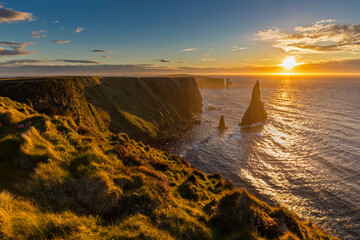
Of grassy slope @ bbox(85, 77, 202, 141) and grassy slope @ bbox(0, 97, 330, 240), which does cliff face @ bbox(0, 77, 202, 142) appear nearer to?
grassy slope @ bbox(85, 77, 202, 141)

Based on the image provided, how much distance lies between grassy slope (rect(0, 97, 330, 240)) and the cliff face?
15182 millimetres

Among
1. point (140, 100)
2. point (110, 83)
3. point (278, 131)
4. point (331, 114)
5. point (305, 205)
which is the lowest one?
point (305, 205)

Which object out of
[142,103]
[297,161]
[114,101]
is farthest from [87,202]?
[142,103]

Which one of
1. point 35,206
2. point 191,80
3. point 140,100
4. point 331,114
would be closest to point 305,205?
point 35,206

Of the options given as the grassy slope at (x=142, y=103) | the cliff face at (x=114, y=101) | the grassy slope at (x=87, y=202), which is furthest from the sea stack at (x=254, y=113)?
the grassy slope at (x=87, y=202)

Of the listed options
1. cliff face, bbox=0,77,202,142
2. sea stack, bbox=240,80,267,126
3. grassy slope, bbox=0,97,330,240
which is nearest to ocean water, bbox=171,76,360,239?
sea stack, bbox=240,80,267,126

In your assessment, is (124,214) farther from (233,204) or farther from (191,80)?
(191,80)

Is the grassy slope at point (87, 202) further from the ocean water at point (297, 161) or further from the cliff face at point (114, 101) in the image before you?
the ocean water at point (297, 161)

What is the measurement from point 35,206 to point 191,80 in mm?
124923

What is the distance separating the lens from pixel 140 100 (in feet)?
254

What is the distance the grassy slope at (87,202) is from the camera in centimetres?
590

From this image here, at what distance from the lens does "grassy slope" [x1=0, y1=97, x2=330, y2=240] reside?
590 cm

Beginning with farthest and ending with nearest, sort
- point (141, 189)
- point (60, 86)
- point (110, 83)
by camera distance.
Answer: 1. point (110, 83)
2. point (60, 86)
3. point (141, 189)

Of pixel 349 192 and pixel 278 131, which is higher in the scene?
pixel 278 131
